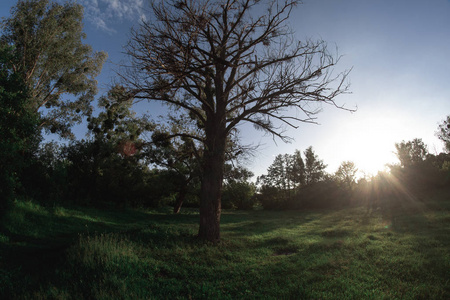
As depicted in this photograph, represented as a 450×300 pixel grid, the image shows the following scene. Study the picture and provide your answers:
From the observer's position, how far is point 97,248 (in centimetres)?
642

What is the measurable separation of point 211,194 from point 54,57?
73.1 feet

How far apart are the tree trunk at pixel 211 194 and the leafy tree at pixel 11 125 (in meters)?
9.93

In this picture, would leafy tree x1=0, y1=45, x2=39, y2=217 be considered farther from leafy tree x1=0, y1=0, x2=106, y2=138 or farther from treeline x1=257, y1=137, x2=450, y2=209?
treeline x1=257, y1=137, x2=450, y2=209

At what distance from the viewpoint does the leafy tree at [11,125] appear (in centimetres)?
1107

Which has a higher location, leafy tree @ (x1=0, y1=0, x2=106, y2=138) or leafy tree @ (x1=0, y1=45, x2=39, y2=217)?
leafy tree @ (x1=0, y1=0, x2=106, y2=138)

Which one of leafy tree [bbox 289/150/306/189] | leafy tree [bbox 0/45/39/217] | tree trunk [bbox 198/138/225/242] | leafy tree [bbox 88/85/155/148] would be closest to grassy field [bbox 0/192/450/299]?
tree trunk [bbox 198/138/225/242]

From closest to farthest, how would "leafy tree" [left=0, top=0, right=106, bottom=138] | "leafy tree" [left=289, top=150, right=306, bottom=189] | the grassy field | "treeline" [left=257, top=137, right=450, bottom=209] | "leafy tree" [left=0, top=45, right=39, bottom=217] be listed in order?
1. the grassy field
2. "leafy tree" [left=0, top=45, right=39, bottom=217]
3. "leafy tree" [left=0, top=0, right=106, bottom=138]
4. "treeline" [left=257, top=137, right=450, bottom=209]
5. "leafy tree" [left=289, top=150, right=306, bottom=189]

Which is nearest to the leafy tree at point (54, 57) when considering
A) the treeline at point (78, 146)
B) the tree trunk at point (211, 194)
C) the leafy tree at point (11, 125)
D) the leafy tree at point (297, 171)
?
the treeline at point (78, 146)

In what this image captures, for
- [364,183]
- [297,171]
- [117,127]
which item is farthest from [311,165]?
[117,127]

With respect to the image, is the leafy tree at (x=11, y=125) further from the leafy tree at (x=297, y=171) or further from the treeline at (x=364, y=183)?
the leafy tree at (x=297, y=171)

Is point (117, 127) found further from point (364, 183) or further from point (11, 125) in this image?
point (364, 183)

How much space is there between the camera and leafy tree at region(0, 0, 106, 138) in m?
19.8

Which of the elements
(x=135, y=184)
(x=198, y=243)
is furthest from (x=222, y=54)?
(x=135, y=184)

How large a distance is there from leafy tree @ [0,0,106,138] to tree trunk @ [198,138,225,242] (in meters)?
17.7
